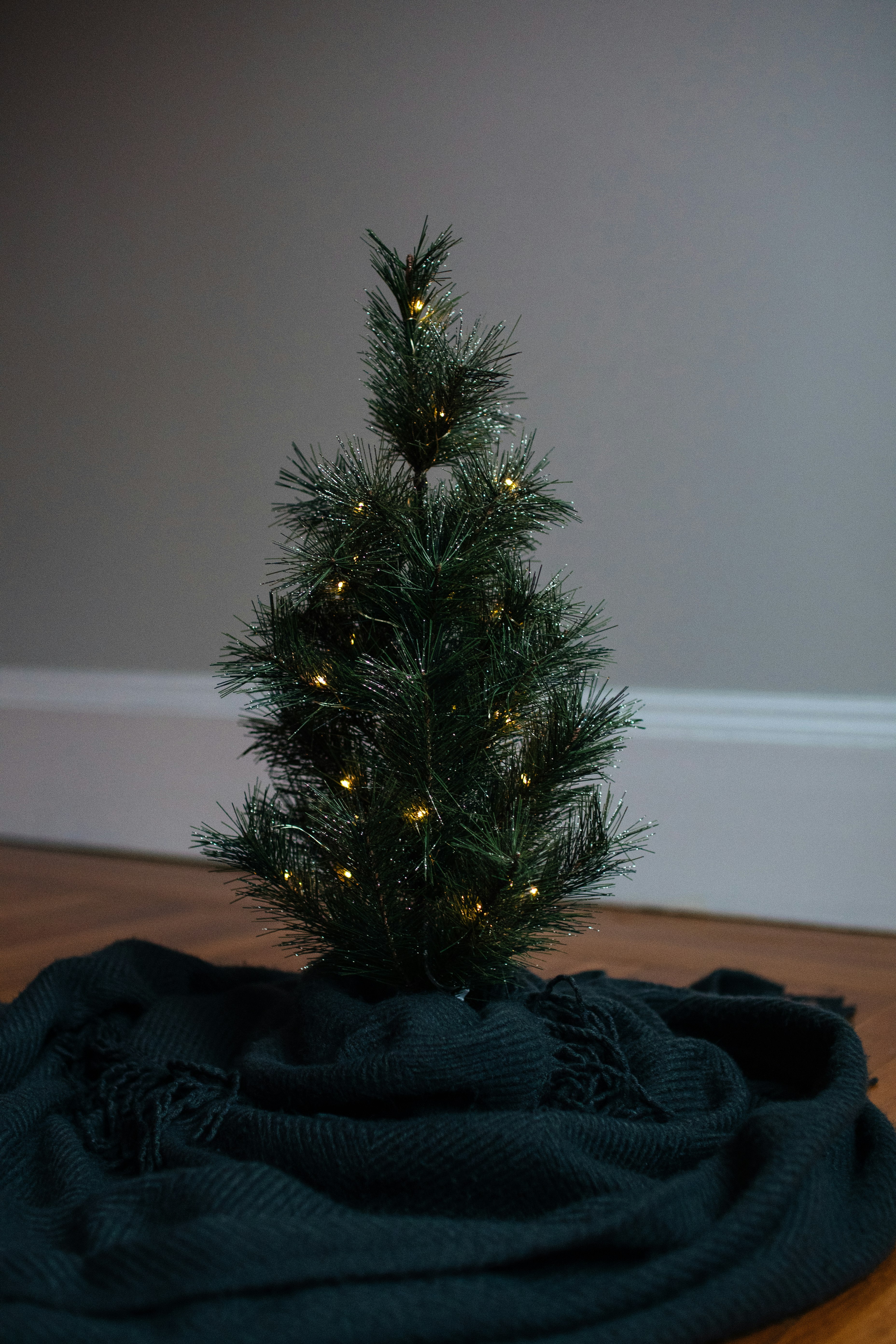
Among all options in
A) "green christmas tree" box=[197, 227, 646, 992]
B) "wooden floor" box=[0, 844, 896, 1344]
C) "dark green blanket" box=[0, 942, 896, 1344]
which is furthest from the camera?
"wooden floor" box=[0, 844, 896, 1344]

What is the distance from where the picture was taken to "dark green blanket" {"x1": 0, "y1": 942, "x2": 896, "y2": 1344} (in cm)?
56

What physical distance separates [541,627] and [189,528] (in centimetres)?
151

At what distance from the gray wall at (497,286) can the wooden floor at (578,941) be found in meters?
0.37

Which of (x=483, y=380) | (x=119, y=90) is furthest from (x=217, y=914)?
(x=119, y=90)

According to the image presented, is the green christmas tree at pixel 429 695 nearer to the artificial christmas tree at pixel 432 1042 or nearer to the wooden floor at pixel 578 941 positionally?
the artificial christmas tree at pixel 432 1042

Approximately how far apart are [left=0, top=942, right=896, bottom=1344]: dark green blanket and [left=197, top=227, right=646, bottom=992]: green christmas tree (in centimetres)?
7

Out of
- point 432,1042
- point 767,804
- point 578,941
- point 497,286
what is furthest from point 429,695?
point 497,286

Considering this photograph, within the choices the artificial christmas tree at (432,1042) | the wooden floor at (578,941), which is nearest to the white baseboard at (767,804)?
the wooden floor at (578,941)

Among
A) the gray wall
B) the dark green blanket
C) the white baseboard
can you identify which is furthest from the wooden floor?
the gray wall

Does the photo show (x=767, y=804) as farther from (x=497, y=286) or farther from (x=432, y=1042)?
(x=432, y=1042)

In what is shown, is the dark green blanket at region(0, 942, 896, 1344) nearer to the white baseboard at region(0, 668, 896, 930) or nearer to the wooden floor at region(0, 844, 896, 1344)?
the wooden floor at region(0, 844, 896, 1344)

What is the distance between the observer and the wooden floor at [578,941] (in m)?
1.32

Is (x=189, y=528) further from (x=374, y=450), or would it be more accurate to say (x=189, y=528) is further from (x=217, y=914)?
(x=374, y=450)

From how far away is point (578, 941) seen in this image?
5.15 feet
